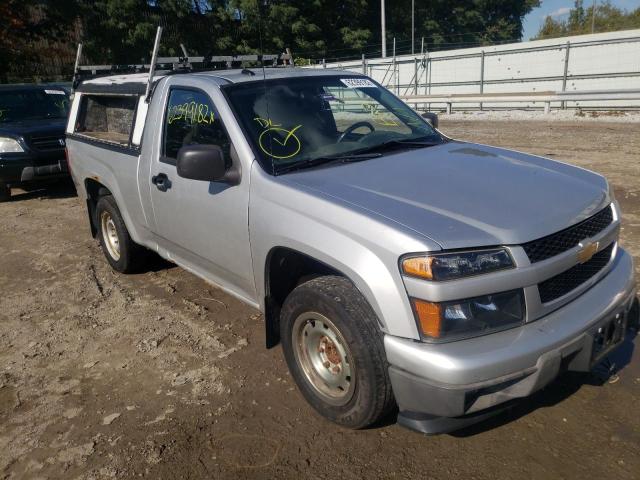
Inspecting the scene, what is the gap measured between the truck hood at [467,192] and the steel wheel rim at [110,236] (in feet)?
9.61

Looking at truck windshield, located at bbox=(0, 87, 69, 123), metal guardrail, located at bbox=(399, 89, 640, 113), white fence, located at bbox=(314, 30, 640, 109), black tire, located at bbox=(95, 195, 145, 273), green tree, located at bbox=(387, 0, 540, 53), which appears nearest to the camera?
black tire, located at bbox=(95, 195, 145, 273)

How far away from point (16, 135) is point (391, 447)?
27.3 feet

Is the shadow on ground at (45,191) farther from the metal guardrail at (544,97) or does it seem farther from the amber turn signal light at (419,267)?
the metal guardrail at (544,97)

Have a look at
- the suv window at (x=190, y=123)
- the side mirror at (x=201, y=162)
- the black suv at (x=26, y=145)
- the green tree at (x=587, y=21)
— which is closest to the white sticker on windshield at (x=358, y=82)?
the suv window at (x=190, y=123)

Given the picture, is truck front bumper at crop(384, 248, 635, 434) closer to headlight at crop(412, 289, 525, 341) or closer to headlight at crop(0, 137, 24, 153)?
headlight at crop(412, 289, 525, 341)

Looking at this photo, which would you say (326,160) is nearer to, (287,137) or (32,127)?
(287,137)

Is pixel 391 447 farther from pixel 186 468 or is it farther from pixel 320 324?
pixel 186 468

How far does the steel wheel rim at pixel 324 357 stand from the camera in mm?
2854

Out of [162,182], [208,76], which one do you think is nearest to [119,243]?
[162,182]

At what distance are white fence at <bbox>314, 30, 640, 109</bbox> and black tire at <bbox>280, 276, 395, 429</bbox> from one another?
15883mm

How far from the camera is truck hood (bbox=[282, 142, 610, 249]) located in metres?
2.51

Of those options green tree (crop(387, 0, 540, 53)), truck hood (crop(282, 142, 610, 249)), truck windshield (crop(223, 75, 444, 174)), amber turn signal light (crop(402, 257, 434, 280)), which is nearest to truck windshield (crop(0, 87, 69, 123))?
truck windshield (crop(223, 75, 444, 174))

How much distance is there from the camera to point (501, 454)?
9.05ft

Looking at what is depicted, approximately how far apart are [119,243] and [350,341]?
3.31 metres
